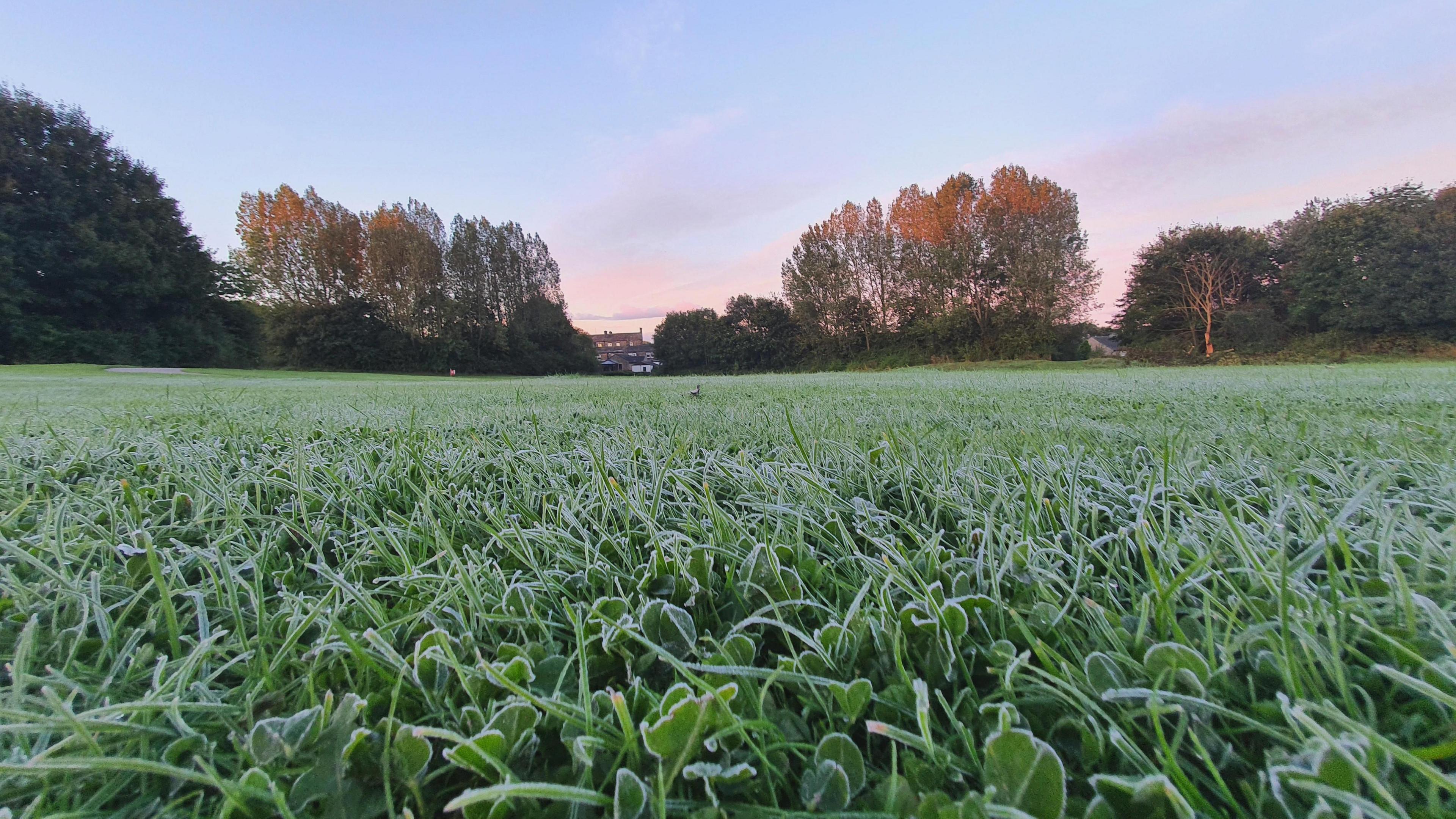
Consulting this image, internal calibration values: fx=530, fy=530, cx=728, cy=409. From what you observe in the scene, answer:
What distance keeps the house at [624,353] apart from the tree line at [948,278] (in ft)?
44.0

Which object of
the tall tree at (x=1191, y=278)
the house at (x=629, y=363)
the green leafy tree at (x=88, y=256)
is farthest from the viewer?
the house at (x=629, y=363)

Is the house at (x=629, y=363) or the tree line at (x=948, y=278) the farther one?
the house at (x=629, y=363)

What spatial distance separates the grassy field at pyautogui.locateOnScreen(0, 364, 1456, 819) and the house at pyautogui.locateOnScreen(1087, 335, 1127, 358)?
26.2 metres

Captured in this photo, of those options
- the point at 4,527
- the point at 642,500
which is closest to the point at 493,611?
the point at 642,500

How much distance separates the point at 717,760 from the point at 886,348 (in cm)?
2506

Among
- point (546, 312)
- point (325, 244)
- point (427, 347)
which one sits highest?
point (325, 244)

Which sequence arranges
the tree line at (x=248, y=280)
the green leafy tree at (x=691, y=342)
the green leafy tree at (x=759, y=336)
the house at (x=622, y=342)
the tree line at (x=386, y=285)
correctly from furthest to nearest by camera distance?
the house at (x=622, y=342), the green leafy tree at (x=691, y=342), the green leafy tree at (x=759, y=336), the tree line at (x=386, y=285), the tree line at (x=248, y=280)

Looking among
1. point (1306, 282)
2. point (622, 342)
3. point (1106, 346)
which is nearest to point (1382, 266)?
point (1306, 282)

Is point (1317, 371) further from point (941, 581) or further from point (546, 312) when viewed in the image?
point (546, 312)

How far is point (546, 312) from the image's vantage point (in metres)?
28.6

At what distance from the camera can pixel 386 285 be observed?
2448 cm

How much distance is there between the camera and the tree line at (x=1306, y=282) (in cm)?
1705

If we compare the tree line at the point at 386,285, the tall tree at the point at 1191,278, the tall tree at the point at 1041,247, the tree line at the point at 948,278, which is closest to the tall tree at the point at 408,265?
the tree line at the point at 386,285

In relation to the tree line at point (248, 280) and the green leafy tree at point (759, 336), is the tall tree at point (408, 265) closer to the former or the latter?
the tree line at point (248, 280)
